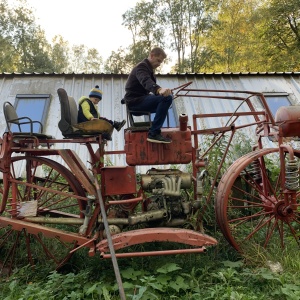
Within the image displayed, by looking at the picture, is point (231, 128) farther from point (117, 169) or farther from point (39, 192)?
point (39, 192)

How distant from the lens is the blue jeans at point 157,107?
12.8ft

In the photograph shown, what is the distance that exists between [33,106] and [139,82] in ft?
16.0

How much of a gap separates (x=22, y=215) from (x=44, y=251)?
2.50 feet

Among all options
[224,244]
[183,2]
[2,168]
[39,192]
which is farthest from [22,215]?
[183,2]

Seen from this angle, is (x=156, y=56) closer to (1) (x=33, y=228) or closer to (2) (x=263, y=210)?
(2) (x=263, y=210)

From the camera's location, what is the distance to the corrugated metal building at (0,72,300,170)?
26.8 feet

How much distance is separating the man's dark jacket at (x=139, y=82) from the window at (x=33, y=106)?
13.9 feet

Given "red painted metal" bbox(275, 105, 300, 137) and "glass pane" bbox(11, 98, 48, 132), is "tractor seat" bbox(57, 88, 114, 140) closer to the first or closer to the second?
"red painted metal" bbox(275, 105, 300, 137)

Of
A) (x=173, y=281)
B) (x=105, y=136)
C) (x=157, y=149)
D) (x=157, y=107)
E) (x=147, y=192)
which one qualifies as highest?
(x=157, y=107)

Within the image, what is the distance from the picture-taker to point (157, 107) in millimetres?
3990

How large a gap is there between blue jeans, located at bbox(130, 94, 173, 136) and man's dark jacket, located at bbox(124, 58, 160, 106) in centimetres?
9

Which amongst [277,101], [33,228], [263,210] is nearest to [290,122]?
[263,210]

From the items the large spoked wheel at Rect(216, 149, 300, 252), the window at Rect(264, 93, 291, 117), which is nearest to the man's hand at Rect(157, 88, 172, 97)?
the large spoked wheel at Rect(216, 149, 300, 252)

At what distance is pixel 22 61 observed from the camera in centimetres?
2427
